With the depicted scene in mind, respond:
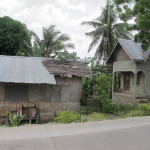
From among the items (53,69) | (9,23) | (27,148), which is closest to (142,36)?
(53,69)

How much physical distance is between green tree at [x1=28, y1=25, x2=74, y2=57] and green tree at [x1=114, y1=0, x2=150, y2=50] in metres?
13.7

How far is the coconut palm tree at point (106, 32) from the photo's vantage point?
24125 mm

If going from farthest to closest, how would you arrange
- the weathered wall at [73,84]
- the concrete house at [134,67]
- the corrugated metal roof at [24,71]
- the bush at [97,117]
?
1. the concrete house at [134,67]
2. the weathered wall at [73,84]
3. the corrugated metal roof at [24,71]
4. the bush at [97,117]

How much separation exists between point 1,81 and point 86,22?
50.1ft

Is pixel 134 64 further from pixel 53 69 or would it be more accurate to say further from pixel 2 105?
pixel 2 105

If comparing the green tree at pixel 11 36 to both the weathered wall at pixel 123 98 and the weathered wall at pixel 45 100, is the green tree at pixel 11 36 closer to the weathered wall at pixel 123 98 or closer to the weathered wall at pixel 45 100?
the weathered wall at pixel 123 98

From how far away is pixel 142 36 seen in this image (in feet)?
43.2

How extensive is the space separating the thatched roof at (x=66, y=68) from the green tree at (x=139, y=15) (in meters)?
4.20

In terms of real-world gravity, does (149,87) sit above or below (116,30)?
below

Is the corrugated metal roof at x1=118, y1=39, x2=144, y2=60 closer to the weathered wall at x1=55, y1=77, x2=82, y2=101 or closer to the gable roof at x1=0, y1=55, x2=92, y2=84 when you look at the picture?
the gable roof at x1=0, y1=55, x2=92, y2=84

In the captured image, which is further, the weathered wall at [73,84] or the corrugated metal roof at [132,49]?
the corrugated metal roof at [132,49]

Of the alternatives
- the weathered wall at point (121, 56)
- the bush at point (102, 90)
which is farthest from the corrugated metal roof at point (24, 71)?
the weathered wall at point (121, 56)

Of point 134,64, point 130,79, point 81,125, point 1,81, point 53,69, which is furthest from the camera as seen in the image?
point 130,79

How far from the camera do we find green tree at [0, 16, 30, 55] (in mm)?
30062
